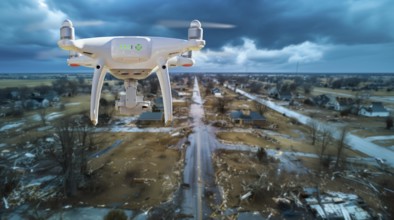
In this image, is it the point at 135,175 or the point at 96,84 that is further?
the point at 135,175

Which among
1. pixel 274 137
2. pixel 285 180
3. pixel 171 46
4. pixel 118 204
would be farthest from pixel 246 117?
pixel 171 46

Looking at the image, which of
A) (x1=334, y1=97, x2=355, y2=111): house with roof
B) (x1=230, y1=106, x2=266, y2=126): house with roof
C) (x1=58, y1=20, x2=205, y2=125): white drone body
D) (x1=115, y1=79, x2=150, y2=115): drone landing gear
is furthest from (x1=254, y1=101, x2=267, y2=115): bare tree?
(x1=58, y1=20, x2=205, y2=125): white drone body

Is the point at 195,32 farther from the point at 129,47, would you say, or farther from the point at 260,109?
the point at 260,109

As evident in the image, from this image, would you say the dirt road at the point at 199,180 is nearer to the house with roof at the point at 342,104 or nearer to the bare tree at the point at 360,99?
the house with roof at the point at 342,104

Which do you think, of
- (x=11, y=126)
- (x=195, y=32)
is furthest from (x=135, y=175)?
(x=11, y=126)

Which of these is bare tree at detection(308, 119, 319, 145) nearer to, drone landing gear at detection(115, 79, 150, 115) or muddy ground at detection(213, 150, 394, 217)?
muddy ground at detection(213, 150, 394, 217)

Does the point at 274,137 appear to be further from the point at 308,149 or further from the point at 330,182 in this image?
the point at 330,182

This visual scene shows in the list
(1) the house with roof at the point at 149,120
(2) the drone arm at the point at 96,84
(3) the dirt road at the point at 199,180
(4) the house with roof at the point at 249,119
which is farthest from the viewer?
(4) the house with roof at the point at 249,119

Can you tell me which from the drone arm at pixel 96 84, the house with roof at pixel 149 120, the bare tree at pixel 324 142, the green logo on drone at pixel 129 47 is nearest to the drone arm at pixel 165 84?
the green logo on drone at pixel 129 47
